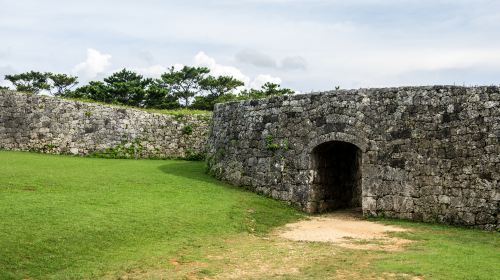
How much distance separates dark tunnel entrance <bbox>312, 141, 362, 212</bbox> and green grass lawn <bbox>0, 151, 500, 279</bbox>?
1.42m

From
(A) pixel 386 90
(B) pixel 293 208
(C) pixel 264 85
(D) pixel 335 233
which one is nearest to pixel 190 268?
(D) pixel 335 233

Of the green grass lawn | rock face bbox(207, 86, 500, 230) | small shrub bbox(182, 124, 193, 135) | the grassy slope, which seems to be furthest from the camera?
small shrub bbox(182, 124, 193, 135)

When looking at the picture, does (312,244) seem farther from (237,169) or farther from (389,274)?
(237,169)

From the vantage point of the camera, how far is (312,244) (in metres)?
10.2

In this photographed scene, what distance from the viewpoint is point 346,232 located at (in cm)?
1172

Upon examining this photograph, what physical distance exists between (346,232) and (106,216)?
218 inches

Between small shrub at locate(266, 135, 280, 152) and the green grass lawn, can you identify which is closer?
the green grass lawn

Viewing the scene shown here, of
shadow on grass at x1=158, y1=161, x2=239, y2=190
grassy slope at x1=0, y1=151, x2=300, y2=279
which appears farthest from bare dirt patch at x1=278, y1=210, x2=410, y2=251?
shadow on grass at x1=158, y1=161, x2=239, y2=190

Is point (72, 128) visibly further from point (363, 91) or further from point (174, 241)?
point (174, 241)

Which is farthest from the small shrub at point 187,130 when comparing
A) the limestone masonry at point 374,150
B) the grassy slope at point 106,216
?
the grassy slope at point 106,216

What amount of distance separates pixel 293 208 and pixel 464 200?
15.3 feet

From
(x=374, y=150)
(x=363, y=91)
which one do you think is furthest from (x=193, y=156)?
(x=374, y=150)

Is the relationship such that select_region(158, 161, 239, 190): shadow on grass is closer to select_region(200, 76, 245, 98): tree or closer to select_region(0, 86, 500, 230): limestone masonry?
select_region(0, 86, 500, 230): limestone masonry

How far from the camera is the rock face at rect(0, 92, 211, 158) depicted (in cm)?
2094
